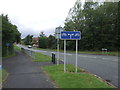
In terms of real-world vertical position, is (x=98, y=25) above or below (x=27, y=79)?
above

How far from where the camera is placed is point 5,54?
1109 inches

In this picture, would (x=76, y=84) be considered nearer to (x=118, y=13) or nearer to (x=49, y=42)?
(x=118, y=13)

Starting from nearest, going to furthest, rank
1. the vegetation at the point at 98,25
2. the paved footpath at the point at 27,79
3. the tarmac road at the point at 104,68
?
the paved footpath at the point at 27,79 → the tarmac road at the point at 104,68 → the vegetation at the point at 98,25

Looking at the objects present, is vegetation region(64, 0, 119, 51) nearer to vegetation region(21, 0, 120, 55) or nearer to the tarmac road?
vegetation region(21, 0, 120, 55)

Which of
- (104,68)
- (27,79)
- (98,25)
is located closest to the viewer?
(27,79)

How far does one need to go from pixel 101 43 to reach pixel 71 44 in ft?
31.4

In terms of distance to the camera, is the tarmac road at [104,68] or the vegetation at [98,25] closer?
the tarmac road at [104,68]

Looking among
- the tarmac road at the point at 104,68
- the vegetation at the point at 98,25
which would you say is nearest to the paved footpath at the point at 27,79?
the tarmac road at the point at 104,68

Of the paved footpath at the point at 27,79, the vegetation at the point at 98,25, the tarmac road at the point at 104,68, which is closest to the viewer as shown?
the paved footpath at the point at 27,79

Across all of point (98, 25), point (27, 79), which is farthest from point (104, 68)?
point (98, 25)

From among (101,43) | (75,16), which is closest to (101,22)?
(101,43)

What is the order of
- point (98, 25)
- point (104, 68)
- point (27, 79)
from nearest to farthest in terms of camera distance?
point (27, 79) < point (104, 68) < point (98, 25)

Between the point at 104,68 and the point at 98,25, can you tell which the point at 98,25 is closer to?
the point at 98,25

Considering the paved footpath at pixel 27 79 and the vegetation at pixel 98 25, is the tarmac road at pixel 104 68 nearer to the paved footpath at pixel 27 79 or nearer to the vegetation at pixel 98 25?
the paved footpath at pixel 27 79
